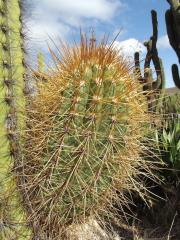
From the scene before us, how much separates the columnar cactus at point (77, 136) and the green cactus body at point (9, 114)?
78mm

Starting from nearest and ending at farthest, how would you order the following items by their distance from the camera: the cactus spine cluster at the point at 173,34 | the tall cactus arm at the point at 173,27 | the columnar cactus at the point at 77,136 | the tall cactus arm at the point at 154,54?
the columnar cactus at the point at 77,136, the tall cactus arm at the point at 173,27, the cactus spine cluster at the point at 173,34, the tall cactus arm at the point at 154,54

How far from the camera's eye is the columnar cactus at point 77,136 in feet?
9.05

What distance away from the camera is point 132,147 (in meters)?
3.06

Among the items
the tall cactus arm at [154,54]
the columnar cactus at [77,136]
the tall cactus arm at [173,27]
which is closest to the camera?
the columnar cactus at [77,136]

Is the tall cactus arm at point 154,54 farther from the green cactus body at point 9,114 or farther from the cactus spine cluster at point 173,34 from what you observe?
the green cactus body at point 9,114

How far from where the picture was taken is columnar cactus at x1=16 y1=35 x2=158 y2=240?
276 cm

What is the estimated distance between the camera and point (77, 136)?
274 centimetres

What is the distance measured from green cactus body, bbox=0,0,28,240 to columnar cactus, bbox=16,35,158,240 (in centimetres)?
8

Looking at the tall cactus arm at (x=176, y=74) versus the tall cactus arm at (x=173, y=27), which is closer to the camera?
the tall cactus arm at (x=173, y=27)

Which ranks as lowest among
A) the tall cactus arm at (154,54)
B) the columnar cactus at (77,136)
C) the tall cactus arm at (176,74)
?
the columnar cactus at (77,136)

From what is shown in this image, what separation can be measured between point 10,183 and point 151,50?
5579mm

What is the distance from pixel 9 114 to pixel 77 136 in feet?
1.51

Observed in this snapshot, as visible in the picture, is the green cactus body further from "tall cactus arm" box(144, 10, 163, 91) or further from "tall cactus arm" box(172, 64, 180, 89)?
"tall cactus arm" box(172, 64, 180, 89)

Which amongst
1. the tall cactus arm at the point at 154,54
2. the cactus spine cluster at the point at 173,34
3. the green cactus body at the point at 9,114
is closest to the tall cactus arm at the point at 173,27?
the cactus spine cluster at the point at 173,34
